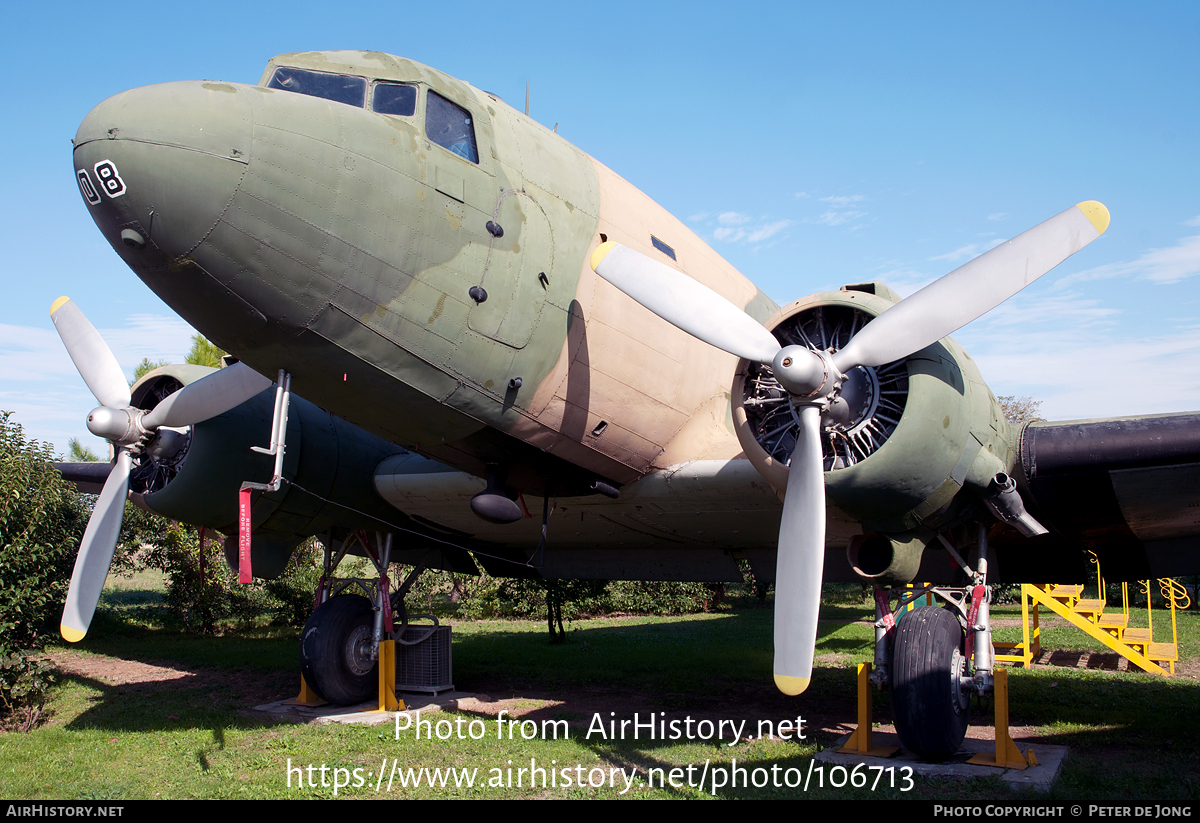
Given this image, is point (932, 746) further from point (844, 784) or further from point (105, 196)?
point (105, 196)

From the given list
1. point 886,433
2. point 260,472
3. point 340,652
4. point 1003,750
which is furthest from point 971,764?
point 260,472

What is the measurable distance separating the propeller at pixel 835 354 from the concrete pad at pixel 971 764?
6.50 feet

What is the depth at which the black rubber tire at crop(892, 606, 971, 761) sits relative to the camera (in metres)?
7.02

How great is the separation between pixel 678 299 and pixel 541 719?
5233mm

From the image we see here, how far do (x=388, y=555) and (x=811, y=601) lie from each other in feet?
21.8

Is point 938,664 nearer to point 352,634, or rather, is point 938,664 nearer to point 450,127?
point 450,127

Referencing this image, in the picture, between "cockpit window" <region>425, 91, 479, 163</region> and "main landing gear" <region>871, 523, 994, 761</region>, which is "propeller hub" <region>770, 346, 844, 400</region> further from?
"cockpit window" <region>425, 91, 479, 163</region>

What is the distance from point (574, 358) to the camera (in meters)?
7.21

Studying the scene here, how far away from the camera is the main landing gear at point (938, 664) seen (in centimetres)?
703

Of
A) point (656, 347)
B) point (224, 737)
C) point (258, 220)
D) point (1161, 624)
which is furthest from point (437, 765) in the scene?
point (1161, 624)

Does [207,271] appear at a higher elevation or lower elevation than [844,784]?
higher

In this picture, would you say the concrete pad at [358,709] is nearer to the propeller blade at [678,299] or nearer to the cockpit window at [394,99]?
the propeller blade at [678,299]

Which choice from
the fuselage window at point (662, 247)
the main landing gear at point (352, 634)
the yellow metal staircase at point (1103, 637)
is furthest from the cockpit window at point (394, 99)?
the yellow metal staircase at point (1103, 637)

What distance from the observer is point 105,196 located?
209 inches
